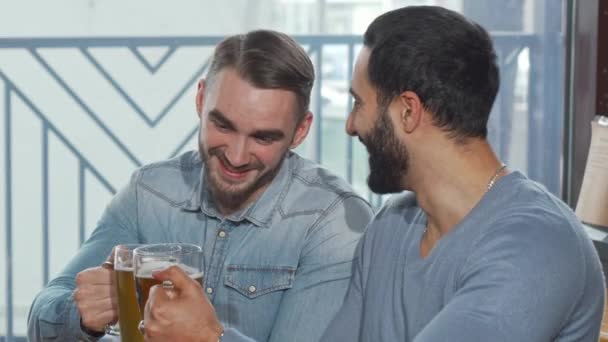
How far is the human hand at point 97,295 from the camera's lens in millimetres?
1470

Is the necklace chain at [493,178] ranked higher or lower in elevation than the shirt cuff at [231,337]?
higher

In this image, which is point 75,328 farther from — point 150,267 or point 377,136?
point 377,136

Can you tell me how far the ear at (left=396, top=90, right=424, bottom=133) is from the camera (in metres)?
1.28

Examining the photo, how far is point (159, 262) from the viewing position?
1268 mm

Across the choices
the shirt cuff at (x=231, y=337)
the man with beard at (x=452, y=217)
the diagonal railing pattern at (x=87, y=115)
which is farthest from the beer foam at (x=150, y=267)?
the diagonal railing pattern at (x=87, y=115)

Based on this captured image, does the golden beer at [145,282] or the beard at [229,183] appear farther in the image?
the beard at [229,183]

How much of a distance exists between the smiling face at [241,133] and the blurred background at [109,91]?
Result: 5.87ft

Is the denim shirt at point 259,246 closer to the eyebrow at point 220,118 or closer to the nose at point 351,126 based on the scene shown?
the eyebrow at point 220,118

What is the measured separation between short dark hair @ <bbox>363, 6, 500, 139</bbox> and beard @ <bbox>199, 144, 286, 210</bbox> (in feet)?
1.25

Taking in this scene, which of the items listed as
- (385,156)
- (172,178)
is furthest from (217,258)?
(385,156)

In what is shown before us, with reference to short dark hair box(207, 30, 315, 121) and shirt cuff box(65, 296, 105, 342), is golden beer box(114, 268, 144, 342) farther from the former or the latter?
short dark hair box(207, 30, 315, 121)

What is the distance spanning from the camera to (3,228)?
134 inches

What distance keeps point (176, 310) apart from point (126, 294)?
4.4 inches

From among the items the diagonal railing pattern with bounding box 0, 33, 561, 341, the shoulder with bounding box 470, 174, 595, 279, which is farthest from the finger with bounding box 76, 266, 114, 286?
the diagonal railing pattern with bounding box 0, 33, 561, 341
